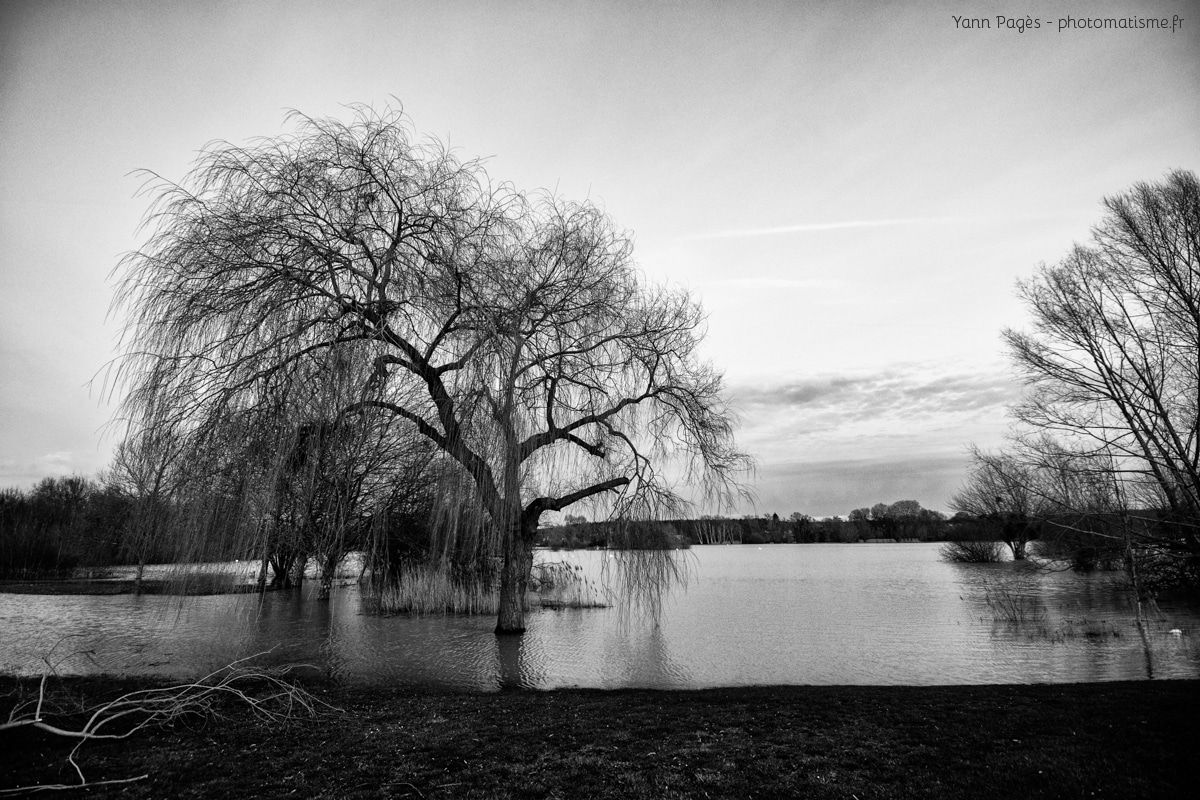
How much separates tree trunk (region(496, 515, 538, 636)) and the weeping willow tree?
4.84ft

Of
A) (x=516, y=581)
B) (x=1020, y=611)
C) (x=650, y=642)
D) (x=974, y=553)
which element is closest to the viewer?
(x=650, y=642)

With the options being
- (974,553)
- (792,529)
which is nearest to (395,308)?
(974,553)

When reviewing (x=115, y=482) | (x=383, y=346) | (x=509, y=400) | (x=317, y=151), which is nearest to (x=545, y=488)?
(x=509, y=400)

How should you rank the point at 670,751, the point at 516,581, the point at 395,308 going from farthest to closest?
the point at 516,581, the point at 395,308, the point at 670,751

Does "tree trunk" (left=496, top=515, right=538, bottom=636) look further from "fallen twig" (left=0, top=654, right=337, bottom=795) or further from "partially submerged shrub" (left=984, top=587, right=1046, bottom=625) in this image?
"partially submerged shrub" (left=984, top=587, right=1046, bottom=625)

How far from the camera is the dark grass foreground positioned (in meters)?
4.20

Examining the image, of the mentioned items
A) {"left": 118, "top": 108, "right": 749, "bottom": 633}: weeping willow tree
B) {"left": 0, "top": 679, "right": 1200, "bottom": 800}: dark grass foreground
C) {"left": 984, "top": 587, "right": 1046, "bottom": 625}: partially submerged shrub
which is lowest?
{"left": 984, "top": 587, "right": 1046, "bottom": 625}: partially submerged shrub

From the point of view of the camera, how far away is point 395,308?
7.35 m

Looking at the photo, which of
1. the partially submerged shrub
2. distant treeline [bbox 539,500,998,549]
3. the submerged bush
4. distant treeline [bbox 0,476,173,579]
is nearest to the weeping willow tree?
distant treeline [bbox 539,500,998,549]

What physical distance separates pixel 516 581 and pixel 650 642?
2.97m

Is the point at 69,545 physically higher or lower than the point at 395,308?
lower

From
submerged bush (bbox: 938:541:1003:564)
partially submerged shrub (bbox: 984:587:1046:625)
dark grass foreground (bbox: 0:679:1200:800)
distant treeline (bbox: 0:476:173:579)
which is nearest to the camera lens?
dark grass foreground (bbox: 0:679:1200:800)

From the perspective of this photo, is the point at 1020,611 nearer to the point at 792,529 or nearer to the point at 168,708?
the point at 168,708

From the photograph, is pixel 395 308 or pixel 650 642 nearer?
pixel 395 308
